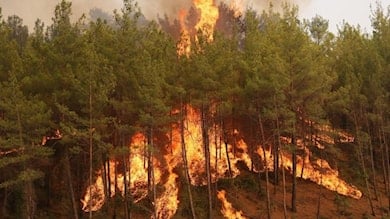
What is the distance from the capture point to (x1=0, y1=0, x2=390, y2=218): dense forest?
21.8 m

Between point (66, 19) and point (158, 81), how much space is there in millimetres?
5460

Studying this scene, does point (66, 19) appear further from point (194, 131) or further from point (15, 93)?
point (194, 131)

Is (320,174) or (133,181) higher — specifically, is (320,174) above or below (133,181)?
below

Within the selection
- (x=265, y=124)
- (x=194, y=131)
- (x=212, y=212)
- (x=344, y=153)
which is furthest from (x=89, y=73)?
(x=344, y=153)

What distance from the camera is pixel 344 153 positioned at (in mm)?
44531

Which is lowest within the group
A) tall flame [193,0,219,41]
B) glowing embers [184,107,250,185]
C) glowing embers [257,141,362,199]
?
glowing embers [257,141,362,199]

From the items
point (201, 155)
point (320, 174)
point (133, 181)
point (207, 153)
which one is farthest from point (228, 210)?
point (320, 174)

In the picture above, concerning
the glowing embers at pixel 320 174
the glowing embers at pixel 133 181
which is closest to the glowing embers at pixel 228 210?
the glowing embers at pixel 133 181

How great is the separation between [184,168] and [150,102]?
7491 mm

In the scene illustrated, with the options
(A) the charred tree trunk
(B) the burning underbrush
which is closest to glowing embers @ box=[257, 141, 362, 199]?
(B) the burning underbrush

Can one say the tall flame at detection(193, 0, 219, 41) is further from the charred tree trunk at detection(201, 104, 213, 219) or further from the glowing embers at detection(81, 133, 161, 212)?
the charred tree trunk at detection(201, 104, 213, 219)

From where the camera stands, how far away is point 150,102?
22984mm

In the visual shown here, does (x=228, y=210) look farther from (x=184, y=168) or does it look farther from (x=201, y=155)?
(x=201, y=155)

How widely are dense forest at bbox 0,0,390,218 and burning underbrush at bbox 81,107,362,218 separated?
166 mm
